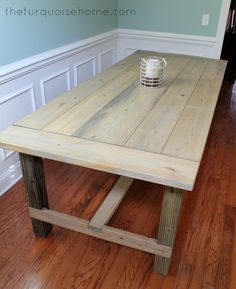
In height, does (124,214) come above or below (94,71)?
below

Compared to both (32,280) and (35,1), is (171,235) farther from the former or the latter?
(35,1)

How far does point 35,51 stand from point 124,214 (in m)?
1.30

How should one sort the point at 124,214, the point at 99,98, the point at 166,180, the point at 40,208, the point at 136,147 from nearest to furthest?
the point at 166,180
the point at 136,147
the point at 40,208
the point at 99,98
the point at 124,214

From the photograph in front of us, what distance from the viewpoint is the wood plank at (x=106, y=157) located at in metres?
1.04

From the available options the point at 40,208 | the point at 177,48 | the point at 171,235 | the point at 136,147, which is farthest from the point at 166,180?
the point at 177,48

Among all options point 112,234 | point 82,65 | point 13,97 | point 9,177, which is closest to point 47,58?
point 13,97

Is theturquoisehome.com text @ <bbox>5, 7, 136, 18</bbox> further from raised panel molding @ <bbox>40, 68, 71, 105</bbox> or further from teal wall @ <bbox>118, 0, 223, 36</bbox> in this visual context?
raised panel molding @ <bbox>40, 68, 71, 105</bbox>

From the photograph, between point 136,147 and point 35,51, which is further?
point 35,51

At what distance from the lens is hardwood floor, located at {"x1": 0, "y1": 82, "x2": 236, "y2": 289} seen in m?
1.44

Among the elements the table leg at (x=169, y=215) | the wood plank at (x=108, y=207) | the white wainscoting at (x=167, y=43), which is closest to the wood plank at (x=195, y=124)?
the table leg at (x=169, y=215)

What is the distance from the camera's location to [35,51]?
6.72 ft

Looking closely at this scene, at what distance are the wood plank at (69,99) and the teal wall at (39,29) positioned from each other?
1.59 feet

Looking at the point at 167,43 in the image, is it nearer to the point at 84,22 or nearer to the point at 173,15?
the point at 173,15

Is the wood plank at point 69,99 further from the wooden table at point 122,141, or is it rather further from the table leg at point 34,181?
the table leg at point 34,181
